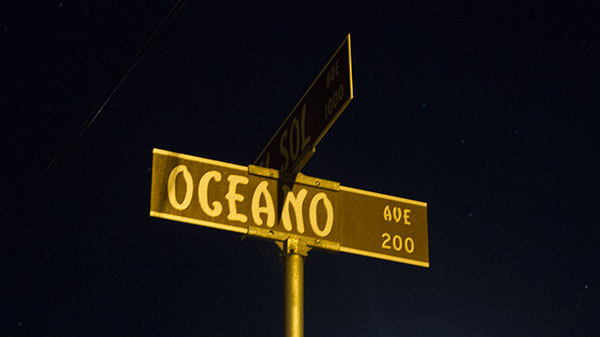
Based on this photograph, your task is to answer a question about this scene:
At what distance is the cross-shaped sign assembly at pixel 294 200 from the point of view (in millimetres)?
4285

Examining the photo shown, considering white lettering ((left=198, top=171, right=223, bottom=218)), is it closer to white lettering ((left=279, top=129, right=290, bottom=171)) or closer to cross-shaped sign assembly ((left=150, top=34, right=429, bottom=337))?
cross-shaped sign assembly ((left=150, top=34, right=429, bottom=337))

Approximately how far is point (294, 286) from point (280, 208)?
1.62ft

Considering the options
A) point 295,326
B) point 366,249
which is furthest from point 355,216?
point 295,326

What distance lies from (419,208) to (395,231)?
24cm

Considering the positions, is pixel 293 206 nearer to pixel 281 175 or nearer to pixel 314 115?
pixel 281 175

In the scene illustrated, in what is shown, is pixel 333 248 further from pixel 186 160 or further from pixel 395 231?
pixel 186 160

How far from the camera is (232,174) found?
455 centimetres

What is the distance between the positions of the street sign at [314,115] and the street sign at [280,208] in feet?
0.44

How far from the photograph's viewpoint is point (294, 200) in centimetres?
456

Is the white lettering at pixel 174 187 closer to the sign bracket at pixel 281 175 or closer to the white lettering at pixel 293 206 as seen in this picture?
the sign bracket at pixel 281 175

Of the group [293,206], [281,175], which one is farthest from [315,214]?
[281,175]

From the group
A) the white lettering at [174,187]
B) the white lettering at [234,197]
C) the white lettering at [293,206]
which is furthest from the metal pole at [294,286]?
the white lettering at [174,187]

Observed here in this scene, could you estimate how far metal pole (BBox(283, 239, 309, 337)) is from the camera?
4070mm

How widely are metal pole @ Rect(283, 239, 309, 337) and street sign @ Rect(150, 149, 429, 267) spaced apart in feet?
0.21
